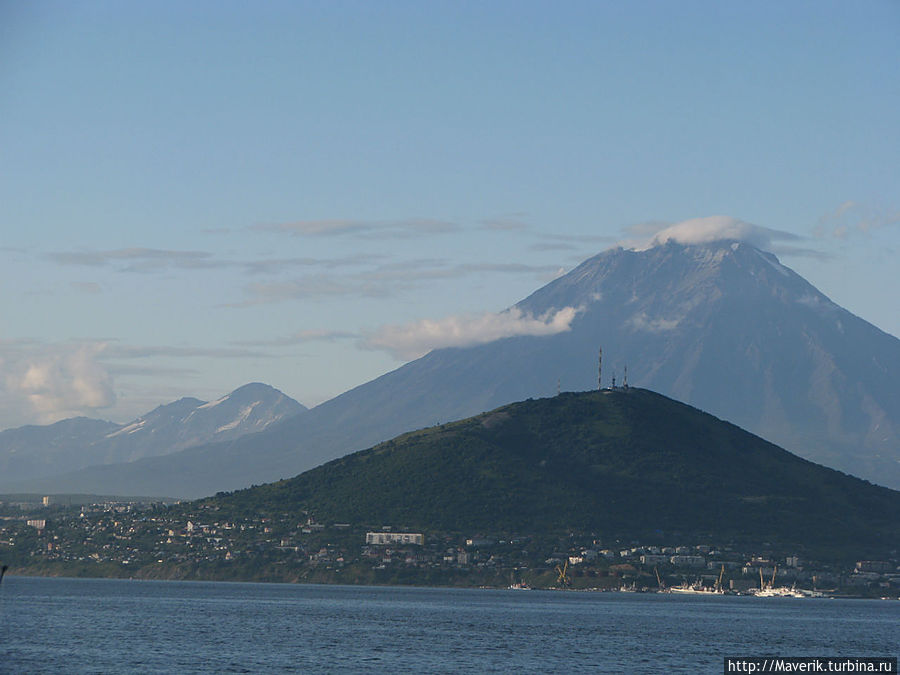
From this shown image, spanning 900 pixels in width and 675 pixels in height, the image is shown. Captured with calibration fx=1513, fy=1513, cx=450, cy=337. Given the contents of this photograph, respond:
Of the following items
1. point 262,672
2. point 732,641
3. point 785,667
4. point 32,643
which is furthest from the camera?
point 732,641

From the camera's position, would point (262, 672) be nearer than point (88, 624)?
Yes

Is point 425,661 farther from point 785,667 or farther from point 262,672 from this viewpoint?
point 785,667

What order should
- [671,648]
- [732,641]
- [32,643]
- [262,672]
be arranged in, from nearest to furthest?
1. [262,672]
2. [32,643]
3. [671,648]
4. [732,641]

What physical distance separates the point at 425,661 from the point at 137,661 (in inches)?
1110

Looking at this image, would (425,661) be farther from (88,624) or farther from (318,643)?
(88,624)

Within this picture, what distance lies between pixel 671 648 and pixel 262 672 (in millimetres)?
57044

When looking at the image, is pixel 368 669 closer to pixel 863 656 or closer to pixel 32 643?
pixel 32 643

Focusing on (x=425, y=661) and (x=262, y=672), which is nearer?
(x=262, y=672)

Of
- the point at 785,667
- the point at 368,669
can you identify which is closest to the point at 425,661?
the point at 368,669

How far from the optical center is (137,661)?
145 metres

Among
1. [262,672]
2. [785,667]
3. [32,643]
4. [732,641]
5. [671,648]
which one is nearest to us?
[262,672]

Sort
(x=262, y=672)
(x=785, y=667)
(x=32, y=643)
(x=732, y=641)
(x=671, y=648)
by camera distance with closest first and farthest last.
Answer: (x=262, y=672), (x=785, y=667), (x=32, y=643), (x=671, y=648), (x=732, y=641)

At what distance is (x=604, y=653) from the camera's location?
16500 centimetres

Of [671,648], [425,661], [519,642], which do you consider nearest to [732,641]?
[671,648]
